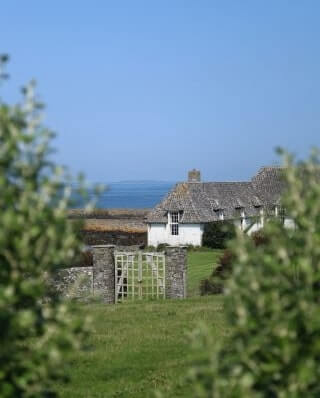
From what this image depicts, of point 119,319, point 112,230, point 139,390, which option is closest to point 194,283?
point 119,319

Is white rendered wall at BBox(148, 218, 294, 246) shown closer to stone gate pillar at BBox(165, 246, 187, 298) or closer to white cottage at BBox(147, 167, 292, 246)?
white cottage at BBox(147, 167, 292, 246)

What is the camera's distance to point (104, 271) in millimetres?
25875

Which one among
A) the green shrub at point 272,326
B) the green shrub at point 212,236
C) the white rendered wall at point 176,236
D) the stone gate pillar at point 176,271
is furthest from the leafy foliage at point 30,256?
the white rendered wall at point 176,236

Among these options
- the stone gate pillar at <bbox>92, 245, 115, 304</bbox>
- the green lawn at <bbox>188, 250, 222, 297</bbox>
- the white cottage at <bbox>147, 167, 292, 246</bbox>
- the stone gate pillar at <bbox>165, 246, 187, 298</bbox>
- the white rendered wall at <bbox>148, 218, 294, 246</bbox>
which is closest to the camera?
the stone gate pillar at <bbox>165, 246, 187, 298</bbox>

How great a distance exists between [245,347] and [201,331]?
0.73 ft

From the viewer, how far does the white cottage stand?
52062 mm

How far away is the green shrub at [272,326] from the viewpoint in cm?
336

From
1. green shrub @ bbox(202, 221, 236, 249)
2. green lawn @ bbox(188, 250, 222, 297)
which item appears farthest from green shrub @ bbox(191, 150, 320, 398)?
green shrub @ bbox(202, 221, 236, 249)

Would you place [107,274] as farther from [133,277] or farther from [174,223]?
[174,223]

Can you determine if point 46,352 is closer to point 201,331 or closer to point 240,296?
point 201,331

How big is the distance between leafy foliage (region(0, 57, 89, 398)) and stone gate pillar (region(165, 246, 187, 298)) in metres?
A: 21.7

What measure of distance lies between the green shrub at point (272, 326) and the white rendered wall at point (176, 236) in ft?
157

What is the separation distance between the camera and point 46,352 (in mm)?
3412

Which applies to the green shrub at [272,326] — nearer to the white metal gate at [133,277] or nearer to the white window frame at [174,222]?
the white metal gate at [133,277]
